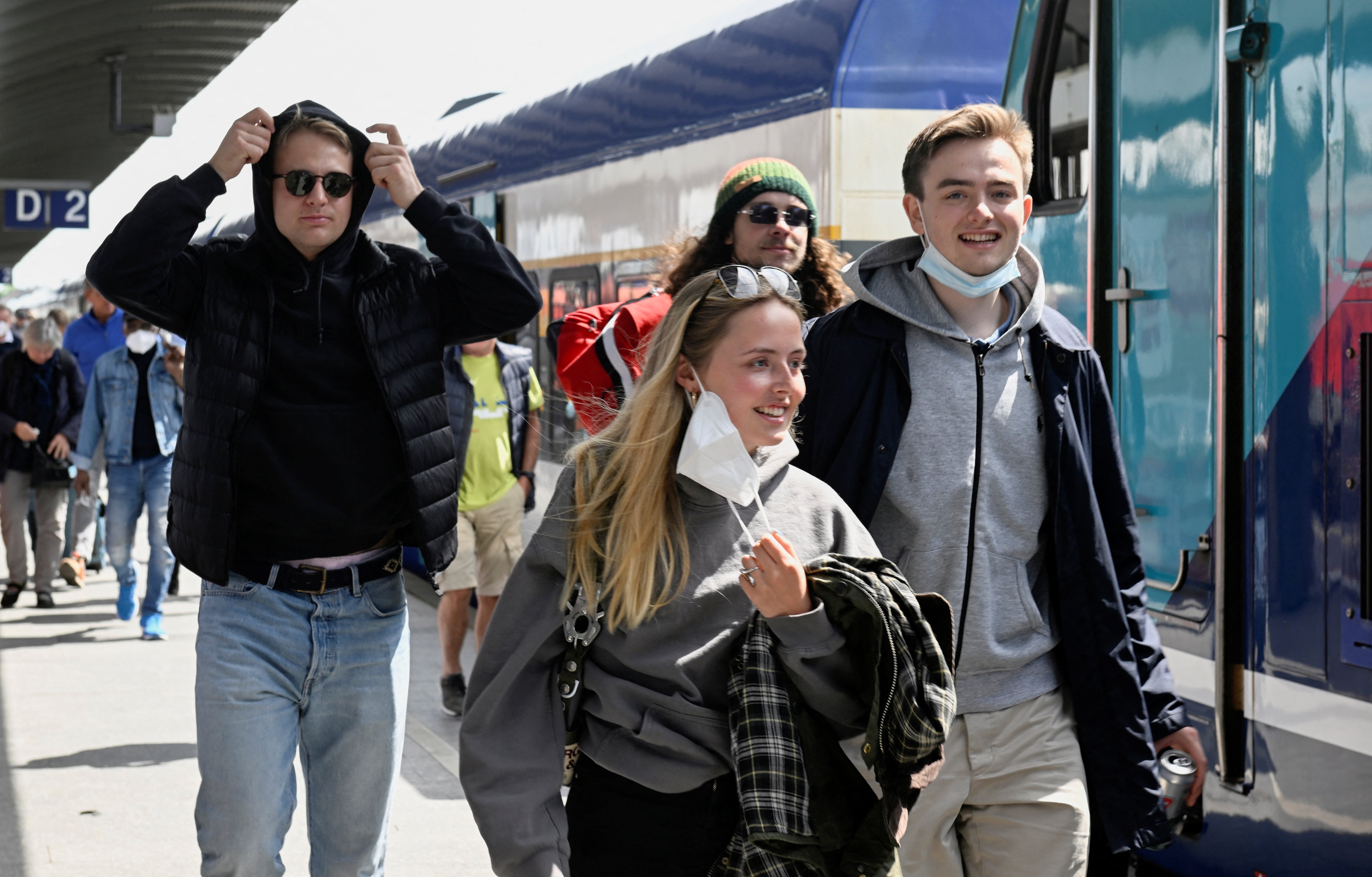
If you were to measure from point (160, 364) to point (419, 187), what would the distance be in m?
5.98

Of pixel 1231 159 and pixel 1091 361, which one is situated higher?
pixel 1231 159

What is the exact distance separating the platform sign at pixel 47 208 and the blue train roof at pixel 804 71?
525 inches

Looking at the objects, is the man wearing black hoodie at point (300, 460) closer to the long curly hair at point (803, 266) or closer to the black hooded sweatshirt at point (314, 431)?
the black hooded sweatshirt at point (314, 431)

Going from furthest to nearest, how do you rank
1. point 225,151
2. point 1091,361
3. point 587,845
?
point 225,151 → point 1091,361 → point 587,845

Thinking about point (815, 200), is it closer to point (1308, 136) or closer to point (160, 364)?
point (1308, 136)

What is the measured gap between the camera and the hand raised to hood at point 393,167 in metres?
3.33

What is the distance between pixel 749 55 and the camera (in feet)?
22.0

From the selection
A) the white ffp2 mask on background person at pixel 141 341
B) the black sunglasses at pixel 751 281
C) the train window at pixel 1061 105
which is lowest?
the black sunglasses at pixel 751 281

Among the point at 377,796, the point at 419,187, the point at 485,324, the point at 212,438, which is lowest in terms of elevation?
the point at 377,796

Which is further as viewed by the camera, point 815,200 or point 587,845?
point 815,200

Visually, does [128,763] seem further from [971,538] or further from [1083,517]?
[1083,517]

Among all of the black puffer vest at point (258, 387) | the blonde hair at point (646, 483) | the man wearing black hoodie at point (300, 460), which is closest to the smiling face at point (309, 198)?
the man wearing black hoodie at point (300, 460)

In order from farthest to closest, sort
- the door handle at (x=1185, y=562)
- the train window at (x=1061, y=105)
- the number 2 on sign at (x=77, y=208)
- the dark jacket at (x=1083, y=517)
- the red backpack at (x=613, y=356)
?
the number 2 on sign at (x=77, y=208) < the train window at (x=1061, y=105) < the red backpack at (x=613, y=356) < the door handle at (x=1185, y=562) < the dark jacket at (x=1083, y=517)

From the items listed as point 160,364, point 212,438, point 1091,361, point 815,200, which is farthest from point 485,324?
point 160,364
